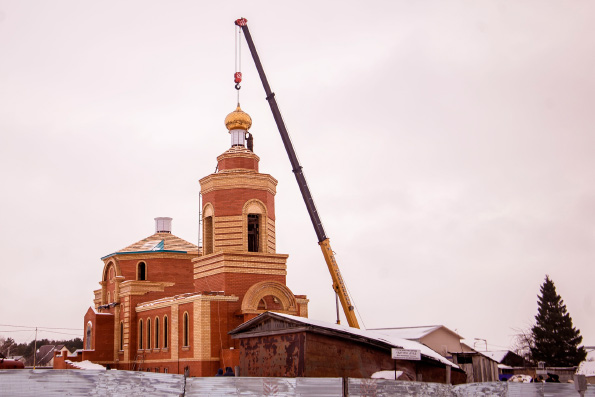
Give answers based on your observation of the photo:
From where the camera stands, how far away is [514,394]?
14461mm

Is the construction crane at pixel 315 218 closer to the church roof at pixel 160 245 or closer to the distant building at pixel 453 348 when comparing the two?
the distant building at pixel 453 348

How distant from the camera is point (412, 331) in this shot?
125 ft

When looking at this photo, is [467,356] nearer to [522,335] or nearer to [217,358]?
[217,358]

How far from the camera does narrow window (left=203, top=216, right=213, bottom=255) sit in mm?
34344

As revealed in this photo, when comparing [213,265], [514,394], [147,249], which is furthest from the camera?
[147,249]

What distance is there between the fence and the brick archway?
16801 millimetres

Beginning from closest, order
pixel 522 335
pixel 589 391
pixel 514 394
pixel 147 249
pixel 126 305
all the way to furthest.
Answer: pixel 514 394 → pixel 589 391 → pixel 126 305 → pixel 147 249 → pixel 522 335

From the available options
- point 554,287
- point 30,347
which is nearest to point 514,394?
point 554,287

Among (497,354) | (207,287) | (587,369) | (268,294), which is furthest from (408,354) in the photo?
(497,354)

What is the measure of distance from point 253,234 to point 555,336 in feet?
105

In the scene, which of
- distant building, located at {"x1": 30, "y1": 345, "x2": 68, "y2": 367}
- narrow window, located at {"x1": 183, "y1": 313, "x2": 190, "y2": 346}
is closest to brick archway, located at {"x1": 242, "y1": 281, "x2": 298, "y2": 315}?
narrow window, located at {"x1": 183, "y1": 313, "x2": 190, "y2": 346}

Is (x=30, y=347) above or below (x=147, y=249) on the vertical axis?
below

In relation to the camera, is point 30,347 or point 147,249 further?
point 30,347

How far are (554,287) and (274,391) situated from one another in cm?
5028
